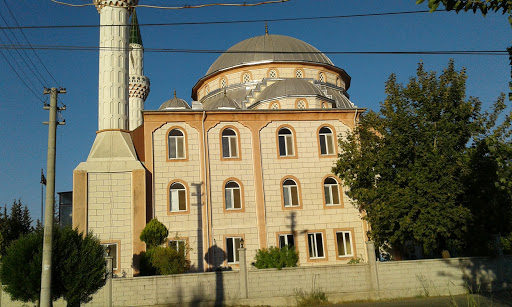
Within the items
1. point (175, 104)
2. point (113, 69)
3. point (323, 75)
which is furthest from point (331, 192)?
point (175, 104)

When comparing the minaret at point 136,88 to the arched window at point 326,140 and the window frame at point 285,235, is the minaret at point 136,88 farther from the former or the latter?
the window frame at point 285,235

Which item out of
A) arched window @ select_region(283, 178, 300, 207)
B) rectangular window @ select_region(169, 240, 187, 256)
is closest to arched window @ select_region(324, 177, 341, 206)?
arched window @ select_region(283, 178, 300, 207)

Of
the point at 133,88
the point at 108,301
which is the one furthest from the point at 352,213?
the point at 133,88

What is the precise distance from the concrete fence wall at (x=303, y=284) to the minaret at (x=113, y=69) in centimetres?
929

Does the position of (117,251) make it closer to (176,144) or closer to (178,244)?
(178,244)

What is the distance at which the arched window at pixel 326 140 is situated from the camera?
75.4 ft

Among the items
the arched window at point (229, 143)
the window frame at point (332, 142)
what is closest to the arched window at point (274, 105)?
the window frame at point (332, 142)

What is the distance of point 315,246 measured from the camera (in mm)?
A: 21688

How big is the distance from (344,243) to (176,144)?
889 cm

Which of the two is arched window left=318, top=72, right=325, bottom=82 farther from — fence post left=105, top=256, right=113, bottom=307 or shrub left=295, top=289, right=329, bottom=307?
fence post left=105, top=256, right=113, bottom=307

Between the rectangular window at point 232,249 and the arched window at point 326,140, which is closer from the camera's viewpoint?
the rectangular window at point 232,249

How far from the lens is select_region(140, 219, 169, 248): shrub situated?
19.3 meters

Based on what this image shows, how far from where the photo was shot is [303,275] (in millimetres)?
16797

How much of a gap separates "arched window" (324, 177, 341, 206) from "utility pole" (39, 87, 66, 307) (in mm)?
13230
